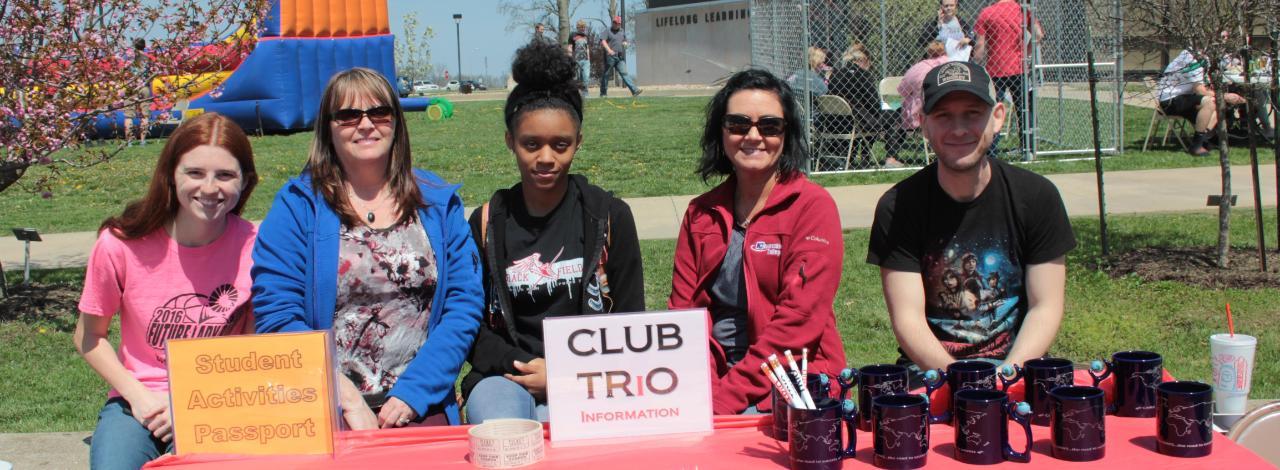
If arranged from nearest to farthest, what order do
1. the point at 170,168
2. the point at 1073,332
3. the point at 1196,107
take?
the point at 170,168 → the point at 1073,332 → the point at 1196,107

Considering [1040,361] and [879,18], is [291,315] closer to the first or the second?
[1040,361]

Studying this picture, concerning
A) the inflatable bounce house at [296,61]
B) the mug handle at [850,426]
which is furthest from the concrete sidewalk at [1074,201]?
the inflatable bounce house at [296,61]

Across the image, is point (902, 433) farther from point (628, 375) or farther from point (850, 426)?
point (628, 375)

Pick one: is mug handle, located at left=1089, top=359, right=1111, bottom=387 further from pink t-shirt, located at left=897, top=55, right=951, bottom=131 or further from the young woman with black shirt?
pink t-shirt, located at left=897, top=55, right=951, bottom=131

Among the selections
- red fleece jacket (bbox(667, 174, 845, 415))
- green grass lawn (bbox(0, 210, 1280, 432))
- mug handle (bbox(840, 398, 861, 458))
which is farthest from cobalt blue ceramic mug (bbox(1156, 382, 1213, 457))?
green grass lawn (bbox(0, 210, 1280, 432))

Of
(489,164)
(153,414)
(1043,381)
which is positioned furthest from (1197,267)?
(489,164)

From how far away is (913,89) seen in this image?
1058cm

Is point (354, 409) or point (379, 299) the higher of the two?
point (379, 299)

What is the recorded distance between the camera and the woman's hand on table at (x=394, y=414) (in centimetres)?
317

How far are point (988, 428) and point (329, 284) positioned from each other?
1.94 m

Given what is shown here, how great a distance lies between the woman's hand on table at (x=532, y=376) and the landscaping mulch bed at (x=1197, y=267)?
182 inches

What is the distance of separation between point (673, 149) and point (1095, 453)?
37.7 ft

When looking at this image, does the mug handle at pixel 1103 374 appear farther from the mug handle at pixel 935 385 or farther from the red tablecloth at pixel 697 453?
the mug handle at pixel 935 385

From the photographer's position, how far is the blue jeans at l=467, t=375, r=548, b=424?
323 cm
